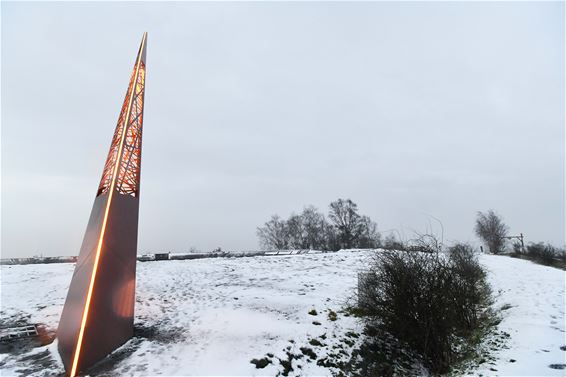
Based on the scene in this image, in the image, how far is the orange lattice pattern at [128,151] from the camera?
23.8 ft

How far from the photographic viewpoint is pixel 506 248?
47250 mm

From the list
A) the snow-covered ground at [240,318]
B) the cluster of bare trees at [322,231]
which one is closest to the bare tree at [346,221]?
the cluster of bare trees at [322,231]

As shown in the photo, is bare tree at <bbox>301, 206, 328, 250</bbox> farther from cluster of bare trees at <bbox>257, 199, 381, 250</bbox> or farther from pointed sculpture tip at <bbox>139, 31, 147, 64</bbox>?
pointed sculpture tip at <bbox>139, 31, 147, 64</bbox>

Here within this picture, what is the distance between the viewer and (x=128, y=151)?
761cm

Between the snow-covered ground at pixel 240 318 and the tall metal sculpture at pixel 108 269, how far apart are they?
0.42m

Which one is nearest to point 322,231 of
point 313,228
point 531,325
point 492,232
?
point 313,228

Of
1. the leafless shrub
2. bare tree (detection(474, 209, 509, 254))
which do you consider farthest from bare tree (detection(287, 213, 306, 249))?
the leafless shrub

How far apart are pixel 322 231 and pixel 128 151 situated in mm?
56561

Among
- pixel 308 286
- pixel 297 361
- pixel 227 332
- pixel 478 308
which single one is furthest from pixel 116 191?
pixel 478 308

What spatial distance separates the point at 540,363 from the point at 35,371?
10.5 metres

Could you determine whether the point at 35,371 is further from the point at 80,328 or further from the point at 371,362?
the point at 371,362

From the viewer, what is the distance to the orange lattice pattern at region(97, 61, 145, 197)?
7.24 metres

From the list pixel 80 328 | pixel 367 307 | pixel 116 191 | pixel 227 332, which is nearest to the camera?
pixel 80 328

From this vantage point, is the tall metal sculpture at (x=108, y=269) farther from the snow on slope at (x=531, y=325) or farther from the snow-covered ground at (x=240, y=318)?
the snow on slope at (x=531, y=325)
